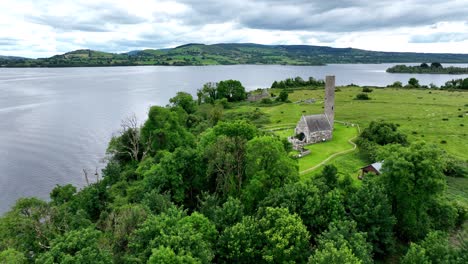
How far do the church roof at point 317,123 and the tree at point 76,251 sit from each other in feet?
151

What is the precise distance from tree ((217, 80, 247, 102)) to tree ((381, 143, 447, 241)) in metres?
93.1

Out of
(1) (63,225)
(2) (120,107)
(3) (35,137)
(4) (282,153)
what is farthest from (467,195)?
(2) (120,107)

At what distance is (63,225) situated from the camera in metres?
32.2

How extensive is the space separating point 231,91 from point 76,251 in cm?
10499

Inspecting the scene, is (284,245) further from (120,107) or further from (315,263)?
(120,107)

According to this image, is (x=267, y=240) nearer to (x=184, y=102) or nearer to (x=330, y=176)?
(x=330, y=176)

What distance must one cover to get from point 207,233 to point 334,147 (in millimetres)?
38009

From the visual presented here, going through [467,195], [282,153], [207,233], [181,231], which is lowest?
[467,195]

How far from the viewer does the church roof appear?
201 feet

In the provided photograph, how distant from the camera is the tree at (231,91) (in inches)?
4842

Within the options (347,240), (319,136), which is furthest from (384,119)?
(347,240)

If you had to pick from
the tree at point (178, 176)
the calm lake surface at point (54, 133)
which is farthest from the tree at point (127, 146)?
the tree at point (178, 176)

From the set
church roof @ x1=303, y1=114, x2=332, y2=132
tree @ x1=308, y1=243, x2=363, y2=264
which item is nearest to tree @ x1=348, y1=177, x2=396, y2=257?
tree @ x1=308, y1=243, x2=363, y2=264

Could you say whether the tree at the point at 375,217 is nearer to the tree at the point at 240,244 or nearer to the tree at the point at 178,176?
the tree at the point at 240,244
